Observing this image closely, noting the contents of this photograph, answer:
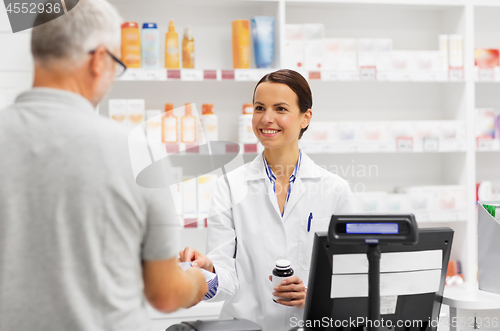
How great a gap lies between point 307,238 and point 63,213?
3.64 feet

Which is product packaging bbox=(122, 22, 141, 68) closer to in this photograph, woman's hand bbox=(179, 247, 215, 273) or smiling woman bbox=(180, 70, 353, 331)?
smiling woman bbox=(180, 70, 353, 331)

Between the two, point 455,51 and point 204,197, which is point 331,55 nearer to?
point 455,51

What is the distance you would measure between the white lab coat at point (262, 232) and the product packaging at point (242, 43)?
1099 mm

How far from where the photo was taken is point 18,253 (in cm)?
78

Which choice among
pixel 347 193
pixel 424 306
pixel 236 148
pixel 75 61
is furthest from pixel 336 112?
pixel 75 61

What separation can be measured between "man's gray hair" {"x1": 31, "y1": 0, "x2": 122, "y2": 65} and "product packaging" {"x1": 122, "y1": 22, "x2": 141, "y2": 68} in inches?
70.5

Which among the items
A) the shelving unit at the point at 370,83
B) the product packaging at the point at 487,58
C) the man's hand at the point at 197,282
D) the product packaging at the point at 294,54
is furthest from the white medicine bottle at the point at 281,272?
the product packaging at the point at 487,58

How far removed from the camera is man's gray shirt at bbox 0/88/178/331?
764 mm

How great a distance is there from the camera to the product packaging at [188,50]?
267 cm

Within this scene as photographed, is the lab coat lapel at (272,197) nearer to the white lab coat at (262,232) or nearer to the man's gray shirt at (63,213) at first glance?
the white lab coat at (262,232)

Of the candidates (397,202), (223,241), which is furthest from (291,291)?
(397,202)

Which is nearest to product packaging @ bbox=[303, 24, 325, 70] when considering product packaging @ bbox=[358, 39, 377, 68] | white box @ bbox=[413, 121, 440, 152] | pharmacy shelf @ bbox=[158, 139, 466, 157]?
product packaging @ bbox=[358, 39, 377, 68]

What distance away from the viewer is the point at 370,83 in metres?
3.18

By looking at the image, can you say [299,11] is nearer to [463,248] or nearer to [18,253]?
[463,248]
